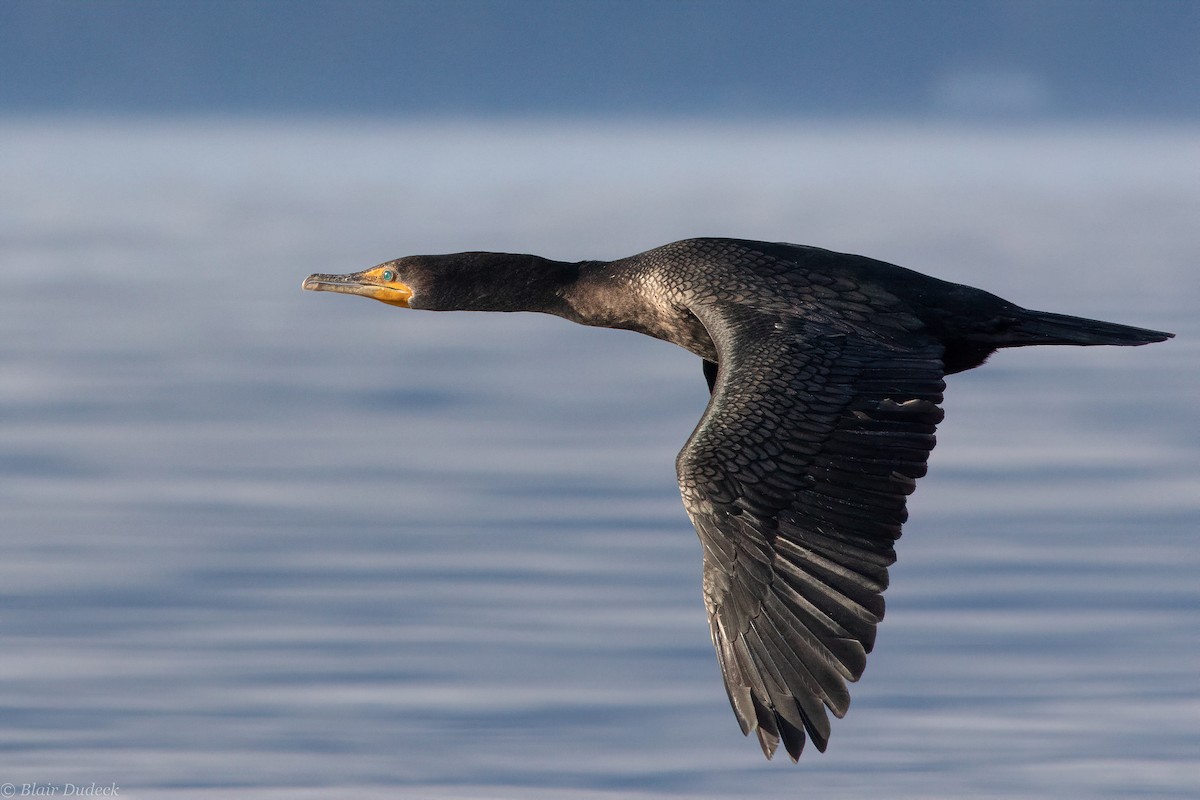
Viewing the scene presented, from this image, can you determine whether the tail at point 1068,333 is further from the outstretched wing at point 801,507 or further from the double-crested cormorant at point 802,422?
the outstretched wing at point 801,507

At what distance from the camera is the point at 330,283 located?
10.6 meters

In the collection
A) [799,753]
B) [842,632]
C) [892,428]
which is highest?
[892,428]

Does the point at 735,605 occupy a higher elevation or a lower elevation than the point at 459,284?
lower

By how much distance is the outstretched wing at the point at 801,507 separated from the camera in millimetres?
7820

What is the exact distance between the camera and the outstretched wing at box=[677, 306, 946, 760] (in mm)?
7820

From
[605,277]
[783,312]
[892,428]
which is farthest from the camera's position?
[605,277]

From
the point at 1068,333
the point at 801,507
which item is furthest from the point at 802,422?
the point at 1068,333

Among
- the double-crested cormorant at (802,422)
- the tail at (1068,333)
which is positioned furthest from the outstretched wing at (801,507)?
the tail at (1068,333)

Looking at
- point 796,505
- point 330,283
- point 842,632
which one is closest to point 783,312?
point 796,505

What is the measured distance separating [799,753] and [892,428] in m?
1.42

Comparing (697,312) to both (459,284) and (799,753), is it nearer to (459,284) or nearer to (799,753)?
(459,284)

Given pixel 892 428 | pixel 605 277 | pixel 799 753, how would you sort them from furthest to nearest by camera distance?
pixel 605 277, pixel 892 428, pixel 799 753

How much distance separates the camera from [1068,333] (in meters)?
9.41

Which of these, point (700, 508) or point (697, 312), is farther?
point (697, 312)
